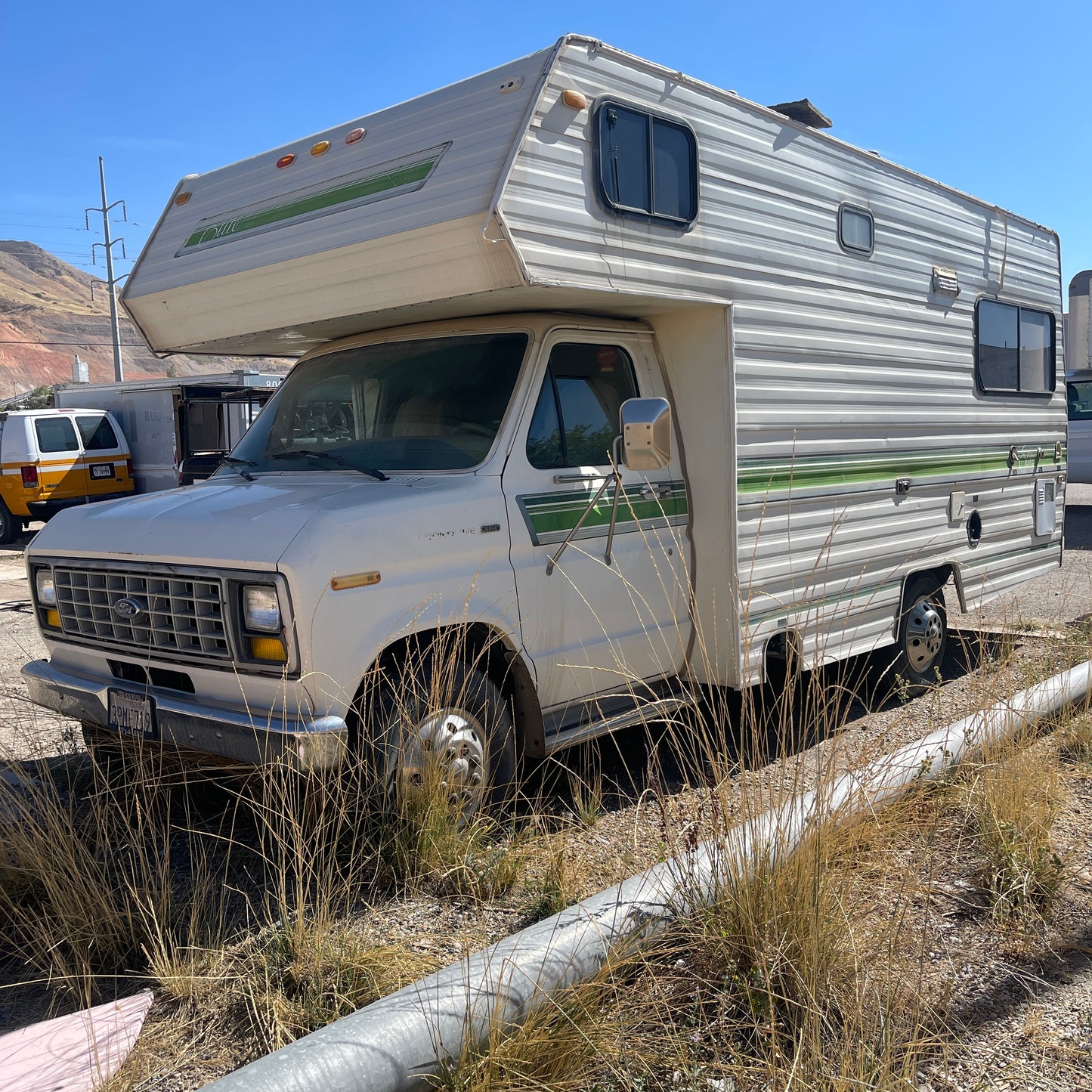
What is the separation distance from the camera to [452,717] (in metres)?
3.98

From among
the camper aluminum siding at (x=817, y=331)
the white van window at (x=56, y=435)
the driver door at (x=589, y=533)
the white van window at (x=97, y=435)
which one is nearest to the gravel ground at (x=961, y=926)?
the driver door at (x=589, y=533)

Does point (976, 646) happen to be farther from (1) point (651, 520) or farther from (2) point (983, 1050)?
(2) point (983, 1050)

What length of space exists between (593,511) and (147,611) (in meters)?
1.85

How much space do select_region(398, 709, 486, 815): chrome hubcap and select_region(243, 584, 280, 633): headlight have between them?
605 mm

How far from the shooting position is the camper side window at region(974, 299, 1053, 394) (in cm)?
732

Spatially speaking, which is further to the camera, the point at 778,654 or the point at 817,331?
the point at 817,331

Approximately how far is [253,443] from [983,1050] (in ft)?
12.8

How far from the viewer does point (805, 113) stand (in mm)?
6379

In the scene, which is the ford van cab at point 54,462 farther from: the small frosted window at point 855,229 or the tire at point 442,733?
the tire at point 442,733

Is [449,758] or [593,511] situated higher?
[593,511]

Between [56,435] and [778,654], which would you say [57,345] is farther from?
[778,654]

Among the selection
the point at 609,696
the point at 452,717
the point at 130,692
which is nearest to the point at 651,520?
the point at 609,696

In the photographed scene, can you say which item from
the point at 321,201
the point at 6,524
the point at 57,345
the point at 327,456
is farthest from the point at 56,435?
the point at 57,345

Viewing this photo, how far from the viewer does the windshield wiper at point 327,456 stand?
4.34 m
